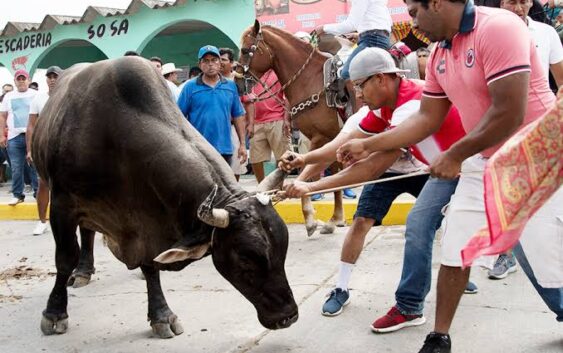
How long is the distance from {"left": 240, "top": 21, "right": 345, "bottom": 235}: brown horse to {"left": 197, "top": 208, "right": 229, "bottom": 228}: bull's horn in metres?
4.15

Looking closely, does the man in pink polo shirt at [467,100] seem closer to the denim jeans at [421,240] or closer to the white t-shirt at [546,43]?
the denim jeans at [421,240]

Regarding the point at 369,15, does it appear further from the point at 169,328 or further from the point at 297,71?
the point at 169,328

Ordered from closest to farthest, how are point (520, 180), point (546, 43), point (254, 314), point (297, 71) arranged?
point (520, 180), point (254, 314), point (546, 43), point (297, 71)

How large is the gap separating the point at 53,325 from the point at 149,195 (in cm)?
119

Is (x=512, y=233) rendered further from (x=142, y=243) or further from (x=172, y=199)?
(x=142, y=243)

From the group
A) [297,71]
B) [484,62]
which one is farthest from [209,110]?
[484,62]

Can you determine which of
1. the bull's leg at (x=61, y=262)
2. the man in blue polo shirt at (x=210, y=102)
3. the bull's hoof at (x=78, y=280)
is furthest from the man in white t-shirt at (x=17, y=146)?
the bull's leg at (x=61, y=262)

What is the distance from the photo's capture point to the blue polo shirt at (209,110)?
7.50 meters

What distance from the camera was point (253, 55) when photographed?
800 cm

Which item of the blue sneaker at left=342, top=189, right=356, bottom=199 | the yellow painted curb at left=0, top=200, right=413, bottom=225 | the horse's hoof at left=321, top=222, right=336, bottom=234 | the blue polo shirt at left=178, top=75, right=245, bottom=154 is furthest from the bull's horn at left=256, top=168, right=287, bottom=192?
the blue sneaker at left=342, top=189, right=356, bottom=199

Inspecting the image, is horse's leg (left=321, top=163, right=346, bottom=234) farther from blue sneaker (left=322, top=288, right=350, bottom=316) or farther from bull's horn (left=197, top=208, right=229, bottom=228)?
bull's horn (left=197, top=208, right=229, bottom=228)

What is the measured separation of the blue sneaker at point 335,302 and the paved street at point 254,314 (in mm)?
59

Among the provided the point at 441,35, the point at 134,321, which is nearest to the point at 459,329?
the point at 441,35

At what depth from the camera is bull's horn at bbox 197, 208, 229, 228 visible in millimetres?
3652
